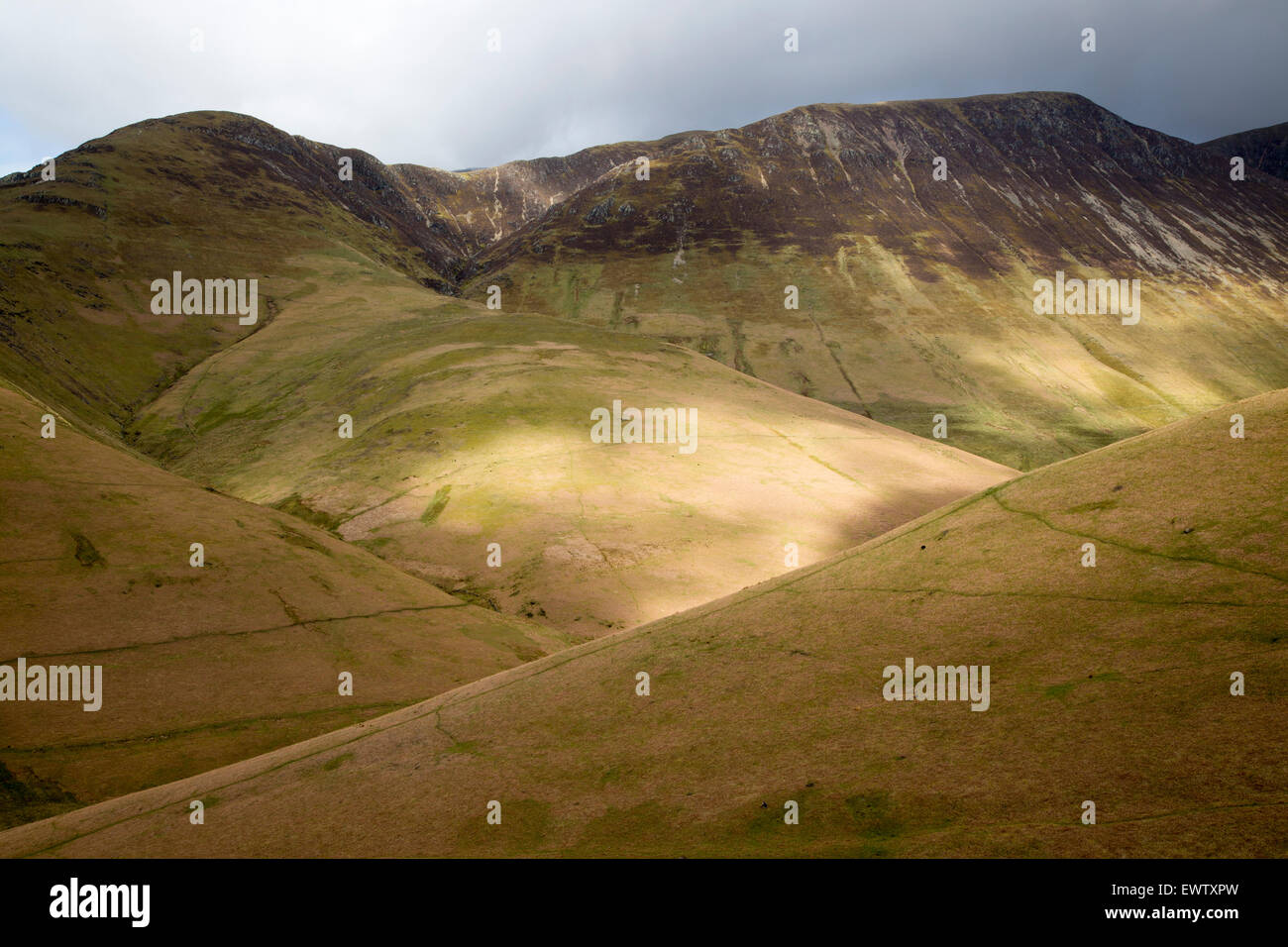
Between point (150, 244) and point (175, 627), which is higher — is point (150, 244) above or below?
above

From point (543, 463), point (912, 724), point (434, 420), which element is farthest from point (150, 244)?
point (912, 724)

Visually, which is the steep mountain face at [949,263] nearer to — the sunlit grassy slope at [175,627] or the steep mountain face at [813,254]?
the steep mountain face at [813,254]

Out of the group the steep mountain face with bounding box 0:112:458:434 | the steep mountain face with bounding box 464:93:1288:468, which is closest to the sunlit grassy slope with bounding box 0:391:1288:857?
the steep mountain face with bounding box 0:112:458:434

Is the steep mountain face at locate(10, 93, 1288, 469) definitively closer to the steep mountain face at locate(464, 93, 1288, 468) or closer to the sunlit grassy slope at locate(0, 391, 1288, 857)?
the steep mountain face at locate(464, 93, 1288, 468)

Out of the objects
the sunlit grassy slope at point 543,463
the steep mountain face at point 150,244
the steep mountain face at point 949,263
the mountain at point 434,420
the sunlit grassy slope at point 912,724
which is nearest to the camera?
the sunlit grassy slope at point 912,724

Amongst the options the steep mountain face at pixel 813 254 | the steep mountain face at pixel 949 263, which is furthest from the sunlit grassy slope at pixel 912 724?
the steep mountain face at pixel 949 263

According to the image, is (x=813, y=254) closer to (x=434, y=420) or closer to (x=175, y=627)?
(x=434, y=420)
